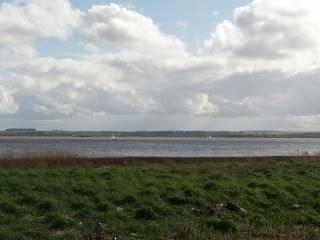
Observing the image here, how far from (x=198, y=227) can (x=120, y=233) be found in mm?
1802

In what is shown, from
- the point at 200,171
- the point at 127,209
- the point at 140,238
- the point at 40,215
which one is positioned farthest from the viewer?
the point at 200,171

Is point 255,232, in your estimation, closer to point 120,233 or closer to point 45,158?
point 120,233

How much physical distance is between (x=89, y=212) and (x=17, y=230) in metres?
2.57

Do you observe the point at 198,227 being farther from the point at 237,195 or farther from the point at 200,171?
the point at 200,171

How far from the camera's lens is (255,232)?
1135 centimetres

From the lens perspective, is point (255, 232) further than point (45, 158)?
No

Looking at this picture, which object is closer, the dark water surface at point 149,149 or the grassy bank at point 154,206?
the grassy bank at point 154,206

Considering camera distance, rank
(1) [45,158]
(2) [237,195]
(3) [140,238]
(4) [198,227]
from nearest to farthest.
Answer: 1. (3) [140,238]
2. (4) [198,227]
3. (2) [237,195]
4. (1) [45,158]

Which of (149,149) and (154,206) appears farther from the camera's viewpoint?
(149,149)

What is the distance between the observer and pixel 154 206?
14.3 metres

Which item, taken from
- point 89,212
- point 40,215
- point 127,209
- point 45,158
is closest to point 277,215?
point 127,209

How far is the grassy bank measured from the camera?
11.3m

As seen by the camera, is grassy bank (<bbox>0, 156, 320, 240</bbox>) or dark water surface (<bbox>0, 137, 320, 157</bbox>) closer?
grassy bank (<bbox>0, 156, 320, 240</bbox>)

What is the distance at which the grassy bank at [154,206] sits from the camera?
37.0ft
